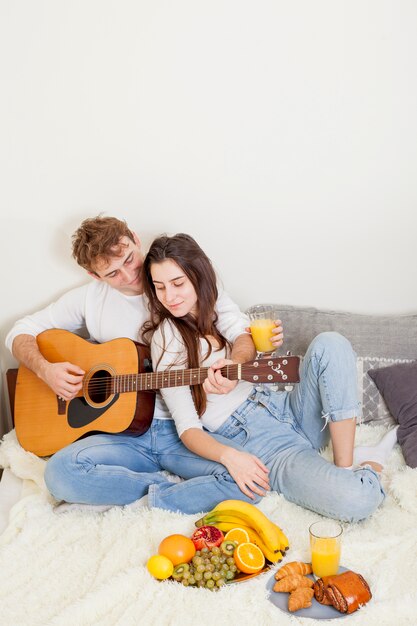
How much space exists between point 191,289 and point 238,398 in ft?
1.22

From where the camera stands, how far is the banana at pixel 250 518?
1770 millimetres

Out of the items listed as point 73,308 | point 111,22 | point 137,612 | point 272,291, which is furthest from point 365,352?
point 111,22

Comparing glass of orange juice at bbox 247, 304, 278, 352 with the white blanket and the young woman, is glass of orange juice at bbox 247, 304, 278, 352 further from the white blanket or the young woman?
the white blanket

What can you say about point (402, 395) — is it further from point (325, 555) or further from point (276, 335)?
point (325, 555)

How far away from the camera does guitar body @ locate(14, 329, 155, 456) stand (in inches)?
87.6

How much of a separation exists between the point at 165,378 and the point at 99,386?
0.28 meters

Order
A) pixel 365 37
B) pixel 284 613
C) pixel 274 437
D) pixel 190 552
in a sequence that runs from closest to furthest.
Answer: pixel 284 613
pixel 190 552
pixel 274 437
pixel 365 37

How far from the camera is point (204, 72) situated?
2.47 metres

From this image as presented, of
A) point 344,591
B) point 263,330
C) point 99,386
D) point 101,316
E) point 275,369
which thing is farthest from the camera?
point 101,316

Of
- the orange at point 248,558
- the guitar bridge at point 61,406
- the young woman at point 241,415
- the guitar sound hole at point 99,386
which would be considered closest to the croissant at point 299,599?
the orange at point 248,558

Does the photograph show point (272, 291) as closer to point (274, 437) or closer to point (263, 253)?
point (263, 253)

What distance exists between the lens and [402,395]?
2354 millimetres

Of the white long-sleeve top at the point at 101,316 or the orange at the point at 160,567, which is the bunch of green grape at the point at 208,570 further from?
the white long-sleeve top at the point at 101,316

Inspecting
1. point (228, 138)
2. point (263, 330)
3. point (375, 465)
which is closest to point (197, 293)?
point (263, 330)
